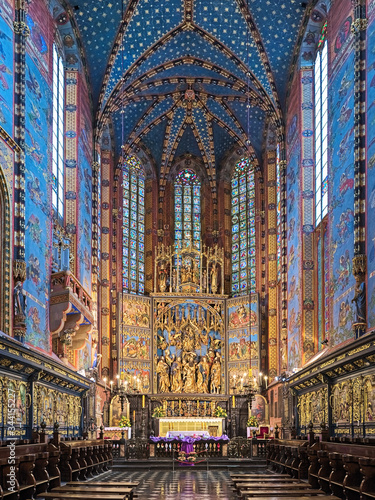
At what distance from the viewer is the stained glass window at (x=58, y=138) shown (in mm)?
27438

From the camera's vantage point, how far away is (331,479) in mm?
14078

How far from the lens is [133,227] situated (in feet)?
134

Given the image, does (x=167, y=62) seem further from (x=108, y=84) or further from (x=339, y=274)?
(x=339, y=274)

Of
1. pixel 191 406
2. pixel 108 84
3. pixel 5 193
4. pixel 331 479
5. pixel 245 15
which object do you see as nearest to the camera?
pixel 331 479

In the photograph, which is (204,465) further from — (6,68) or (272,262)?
(6,68)

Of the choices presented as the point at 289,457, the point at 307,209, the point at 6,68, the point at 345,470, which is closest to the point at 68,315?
the point at 289,457

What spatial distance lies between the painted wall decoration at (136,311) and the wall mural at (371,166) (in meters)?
19.6

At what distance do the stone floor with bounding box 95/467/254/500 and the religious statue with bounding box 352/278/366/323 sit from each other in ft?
18.2

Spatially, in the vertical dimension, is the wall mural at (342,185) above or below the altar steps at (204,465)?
above

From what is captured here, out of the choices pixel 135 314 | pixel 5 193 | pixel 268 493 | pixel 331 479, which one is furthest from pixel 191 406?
pixel 268 493

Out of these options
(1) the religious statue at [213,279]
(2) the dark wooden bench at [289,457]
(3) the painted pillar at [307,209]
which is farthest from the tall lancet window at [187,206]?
(2) the dark wooden bench at [289,457]

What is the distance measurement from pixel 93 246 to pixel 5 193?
14615 mm

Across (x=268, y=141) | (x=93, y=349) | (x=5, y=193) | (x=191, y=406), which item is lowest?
(x=191, y=406)

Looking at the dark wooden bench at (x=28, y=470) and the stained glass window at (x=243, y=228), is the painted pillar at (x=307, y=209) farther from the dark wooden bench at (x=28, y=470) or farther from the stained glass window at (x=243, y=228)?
the dark wooden bench at (x=28, y=470)
